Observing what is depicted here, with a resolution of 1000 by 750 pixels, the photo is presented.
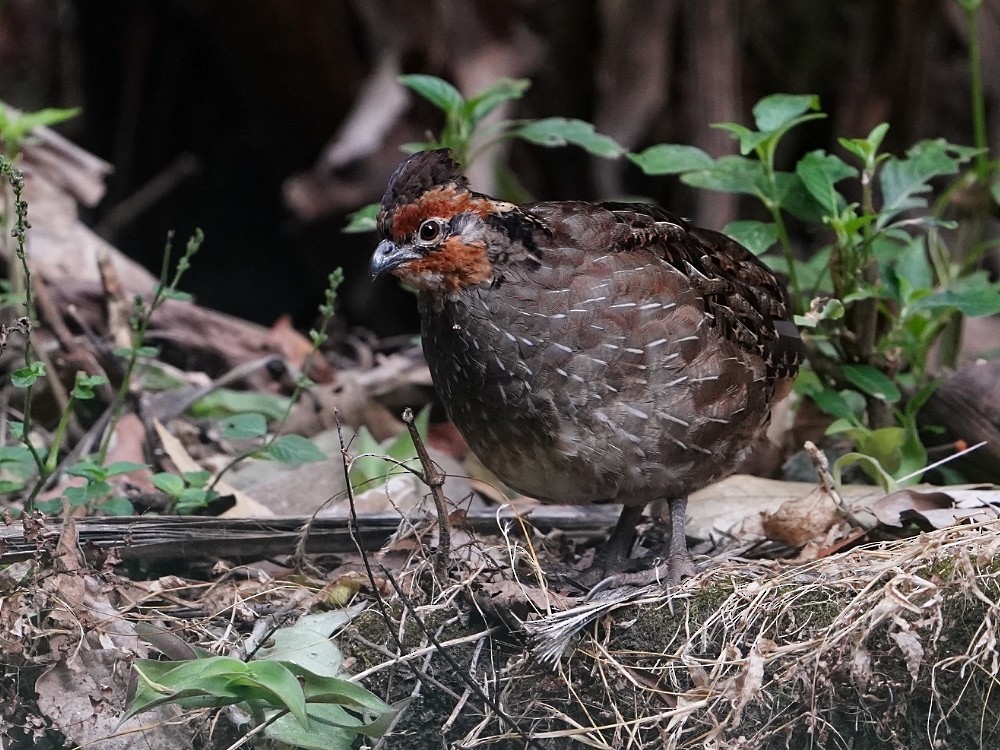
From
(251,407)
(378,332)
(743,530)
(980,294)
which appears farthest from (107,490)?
(378,332)

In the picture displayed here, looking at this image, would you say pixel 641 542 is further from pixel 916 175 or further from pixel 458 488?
pixel 916 175

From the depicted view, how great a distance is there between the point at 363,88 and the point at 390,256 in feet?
11.3

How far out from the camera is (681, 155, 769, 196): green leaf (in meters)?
3.90

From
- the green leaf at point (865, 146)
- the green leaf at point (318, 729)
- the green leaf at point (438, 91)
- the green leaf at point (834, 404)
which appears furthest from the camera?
the green leaf at point (438, 91)

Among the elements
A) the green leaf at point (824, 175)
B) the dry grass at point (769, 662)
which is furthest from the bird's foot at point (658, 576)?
the green leaf at point (824, 175)

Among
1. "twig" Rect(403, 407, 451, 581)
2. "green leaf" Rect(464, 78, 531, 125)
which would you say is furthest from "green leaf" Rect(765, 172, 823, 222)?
"twig" Rect(403, 407, 451, 581)

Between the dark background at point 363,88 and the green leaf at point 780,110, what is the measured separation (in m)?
2.43

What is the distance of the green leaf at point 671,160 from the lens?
3.83m

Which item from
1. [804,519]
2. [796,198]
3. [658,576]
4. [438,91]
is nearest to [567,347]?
[658,576]

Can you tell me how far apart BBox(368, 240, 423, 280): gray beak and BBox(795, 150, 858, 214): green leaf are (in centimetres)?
134

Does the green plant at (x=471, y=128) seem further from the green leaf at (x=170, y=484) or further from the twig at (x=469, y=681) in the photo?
the twig at (x=469, y=681)

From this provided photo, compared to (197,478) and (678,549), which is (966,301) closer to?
(678,549)

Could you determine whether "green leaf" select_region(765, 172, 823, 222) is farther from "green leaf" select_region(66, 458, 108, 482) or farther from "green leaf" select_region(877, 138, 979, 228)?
"green leaf" select_region(66, 458, 108, 482)

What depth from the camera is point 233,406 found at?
177 inches
